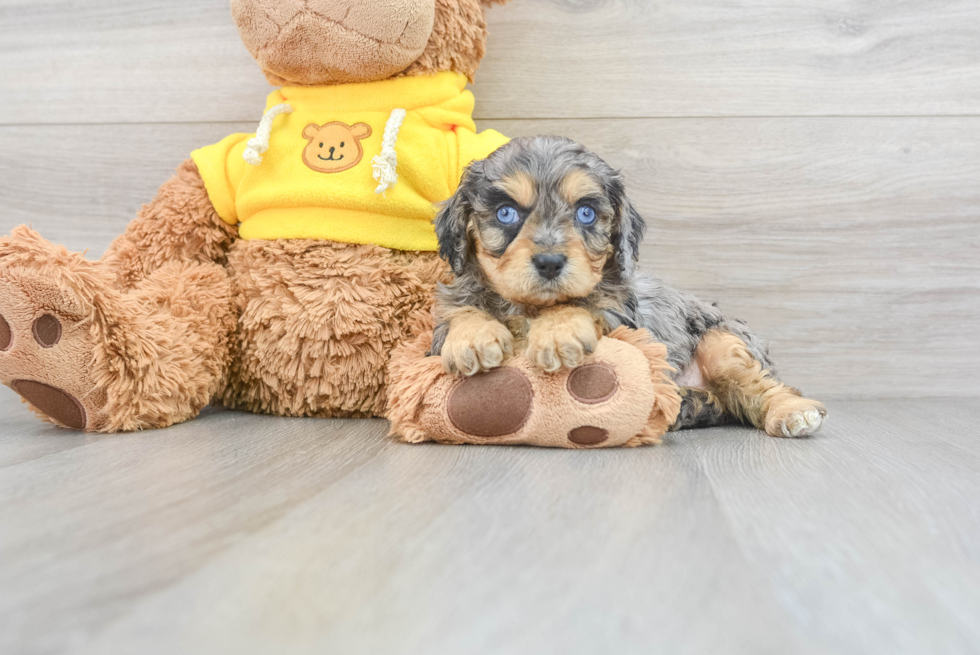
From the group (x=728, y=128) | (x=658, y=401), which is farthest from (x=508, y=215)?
(x=728, y=128)

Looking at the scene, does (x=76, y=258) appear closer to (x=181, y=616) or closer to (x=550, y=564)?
(x=181, y=616)

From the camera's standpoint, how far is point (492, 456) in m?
1.65

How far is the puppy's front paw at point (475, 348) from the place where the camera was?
1.69 meters

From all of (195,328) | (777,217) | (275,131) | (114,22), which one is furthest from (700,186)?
(114,22)

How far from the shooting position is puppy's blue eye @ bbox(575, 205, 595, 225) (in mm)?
1794

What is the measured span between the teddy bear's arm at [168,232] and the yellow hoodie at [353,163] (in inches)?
2.9

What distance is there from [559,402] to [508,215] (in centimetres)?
48

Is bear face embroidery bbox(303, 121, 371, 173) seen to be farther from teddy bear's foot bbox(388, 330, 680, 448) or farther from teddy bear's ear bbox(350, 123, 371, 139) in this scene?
teddy bear's foot bbox(388, 330, 680, 448)

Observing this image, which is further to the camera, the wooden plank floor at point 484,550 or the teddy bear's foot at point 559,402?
the teddy bear's foot at point 559,402

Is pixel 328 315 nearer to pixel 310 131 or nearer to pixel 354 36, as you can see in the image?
pixel 310 131

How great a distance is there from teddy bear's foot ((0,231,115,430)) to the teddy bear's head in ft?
2.68

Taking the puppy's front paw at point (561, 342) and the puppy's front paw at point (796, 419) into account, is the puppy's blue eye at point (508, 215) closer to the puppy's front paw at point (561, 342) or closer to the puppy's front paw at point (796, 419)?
the puppy's front paw at point (561, 342)

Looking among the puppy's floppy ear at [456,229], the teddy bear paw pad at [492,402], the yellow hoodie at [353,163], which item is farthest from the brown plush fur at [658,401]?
the yellow hoodie at [353,163]

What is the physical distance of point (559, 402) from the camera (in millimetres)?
1685
